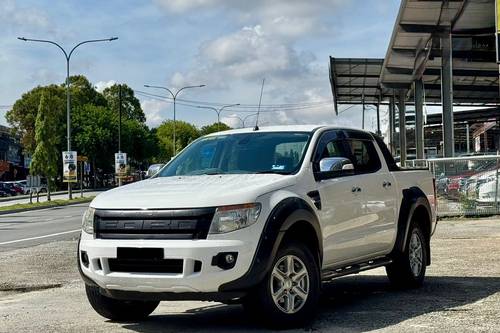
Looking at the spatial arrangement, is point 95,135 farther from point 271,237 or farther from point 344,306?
point 271,237

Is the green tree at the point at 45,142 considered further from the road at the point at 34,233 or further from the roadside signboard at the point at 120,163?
the road at the point at 34,233

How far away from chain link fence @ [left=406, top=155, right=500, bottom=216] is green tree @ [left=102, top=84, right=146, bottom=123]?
97.9 m

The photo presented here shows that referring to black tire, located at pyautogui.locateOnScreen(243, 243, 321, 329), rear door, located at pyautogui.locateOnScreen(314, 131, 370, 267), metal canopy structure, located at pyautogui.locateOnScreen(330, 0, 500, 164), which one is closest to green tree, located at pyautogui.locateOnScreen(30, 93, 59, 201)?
metal canopy structure, located at pyautogui.locateOnScreen(330, 0, 500, 164)

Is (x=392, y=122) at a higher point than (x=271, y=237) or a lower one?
higher

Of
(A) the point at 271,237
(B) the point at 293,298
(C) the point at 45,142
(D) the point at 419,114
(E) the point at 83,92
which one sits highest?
(E) the point at 83,92

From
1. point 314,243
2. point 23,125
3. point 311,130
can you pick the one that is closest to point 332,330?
point 314,243

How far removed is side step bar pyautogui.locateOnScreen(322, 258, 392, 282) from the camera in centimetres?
675

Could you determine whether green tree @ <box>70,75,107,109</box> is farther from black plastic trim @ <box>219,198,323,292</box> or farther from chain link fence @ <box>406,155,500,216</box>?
black plastic trim @ <box>219,198,323,292</box>

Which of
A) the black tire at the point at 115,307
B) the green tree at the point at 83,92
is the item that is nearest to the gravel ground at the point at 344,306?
the black tire at the point at 115,307

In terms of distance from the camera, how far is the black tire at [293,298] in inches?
225

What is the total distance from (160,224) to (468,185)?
14154 millimetres

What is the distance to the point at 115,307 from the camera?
651 cm

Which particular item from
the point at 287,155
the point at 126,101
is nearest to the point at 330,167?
the point at 287,155

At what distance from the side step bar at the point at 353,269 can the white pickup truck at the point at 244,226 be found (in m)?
0.02
